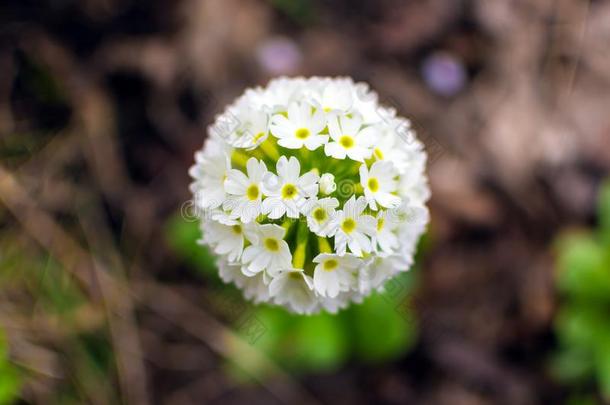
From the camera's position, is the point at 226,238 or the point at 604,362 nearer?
the point at 226,238

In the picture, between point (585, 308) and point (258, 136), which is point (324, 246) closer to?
point (258, 136)

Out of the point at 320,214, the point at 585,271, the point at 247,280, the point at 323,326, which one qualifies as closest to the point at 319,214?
the point at 320,214

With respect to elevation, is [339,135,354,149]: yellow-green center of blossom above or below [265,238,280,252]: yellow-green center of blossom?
above

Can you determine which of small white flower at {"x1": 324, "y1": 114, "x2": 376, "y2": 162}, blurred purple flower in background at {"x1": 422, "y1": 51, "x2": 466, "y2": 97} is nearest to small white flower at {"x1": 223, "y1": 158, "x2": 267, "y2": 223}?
small white flower at {"x1": 324, "y1": 114, "x2": 376, "y2": 162}

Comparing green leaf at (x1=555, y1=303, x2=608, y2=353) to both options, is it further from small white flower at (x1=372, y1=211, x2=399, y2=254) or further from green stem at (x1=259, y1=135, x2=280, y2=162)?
green stem at (x1=259, y1=135, x2=280, y2=162)

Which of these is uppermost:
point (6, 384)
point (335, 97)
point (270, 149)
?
point (335, 97)

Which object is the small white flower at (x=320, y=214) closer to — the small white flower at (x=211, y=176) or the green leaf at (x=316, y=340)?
the small white flower at (x=211, y=176)

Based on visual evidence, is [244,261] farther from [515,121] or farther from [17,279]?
[515,121]

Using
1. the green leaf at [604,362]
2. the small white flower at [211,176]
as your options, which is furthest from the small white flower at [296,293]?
the green leaf at [604,362]
